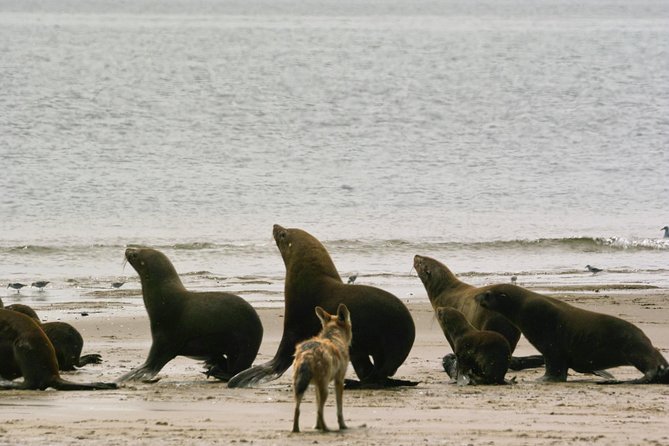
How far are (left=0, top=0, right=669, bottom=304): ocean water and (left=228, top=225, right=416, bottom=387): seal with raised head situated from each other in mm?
5334

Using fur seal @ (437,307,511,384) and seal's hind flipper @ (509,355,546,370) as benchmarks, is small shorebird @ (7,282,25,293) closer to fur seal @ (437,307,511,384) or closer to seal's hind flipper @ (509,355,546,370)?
seal's hind flipper @ (509,355,546,370)

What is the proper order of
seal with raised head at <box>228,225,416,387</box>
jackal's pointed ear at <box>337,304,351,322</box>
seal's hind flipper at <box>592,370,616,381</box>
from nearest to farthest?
jackal's pointed ear at <box>337,304,351,322</box>
seal with raised head at <box>228,225,416,387</box>
seal's hind flipper at <box>592,370,616,381</box>

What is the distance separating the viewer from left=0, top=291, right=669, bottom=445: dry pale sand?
297 inches

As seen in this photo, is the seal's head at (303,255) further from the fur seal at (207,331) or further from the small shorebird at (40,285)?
the small shorebird at (40,285)

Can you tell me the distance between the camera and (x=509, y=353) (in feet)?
33.4

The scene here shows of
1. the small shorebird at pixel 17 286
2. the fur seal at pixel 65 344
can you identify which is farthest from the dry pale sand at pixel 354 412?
the small shorebird at pixel 17 286

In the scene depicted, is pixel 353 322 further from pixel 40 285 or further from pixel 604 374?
pixel 40 285

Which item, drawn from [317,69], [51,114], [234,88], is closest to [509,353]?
[51,114]

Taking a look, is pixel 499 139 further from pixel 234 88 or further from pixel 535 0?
pixel 535 0

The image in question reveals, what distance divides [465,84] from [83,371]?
4611 cm

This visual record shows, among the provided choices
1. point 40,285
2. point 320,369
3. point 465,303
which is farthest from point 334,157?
point 320,369

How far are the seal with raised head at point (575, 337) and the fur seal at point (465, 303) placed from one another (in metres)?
0.26

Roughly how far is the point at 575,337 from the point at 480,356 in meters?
1.00

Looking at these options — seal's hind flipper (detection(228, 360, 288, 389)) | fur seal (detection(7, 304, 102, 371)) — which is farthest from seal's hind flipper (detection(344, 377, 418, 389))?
fur seal (detection(7, 304, 102, 371))
